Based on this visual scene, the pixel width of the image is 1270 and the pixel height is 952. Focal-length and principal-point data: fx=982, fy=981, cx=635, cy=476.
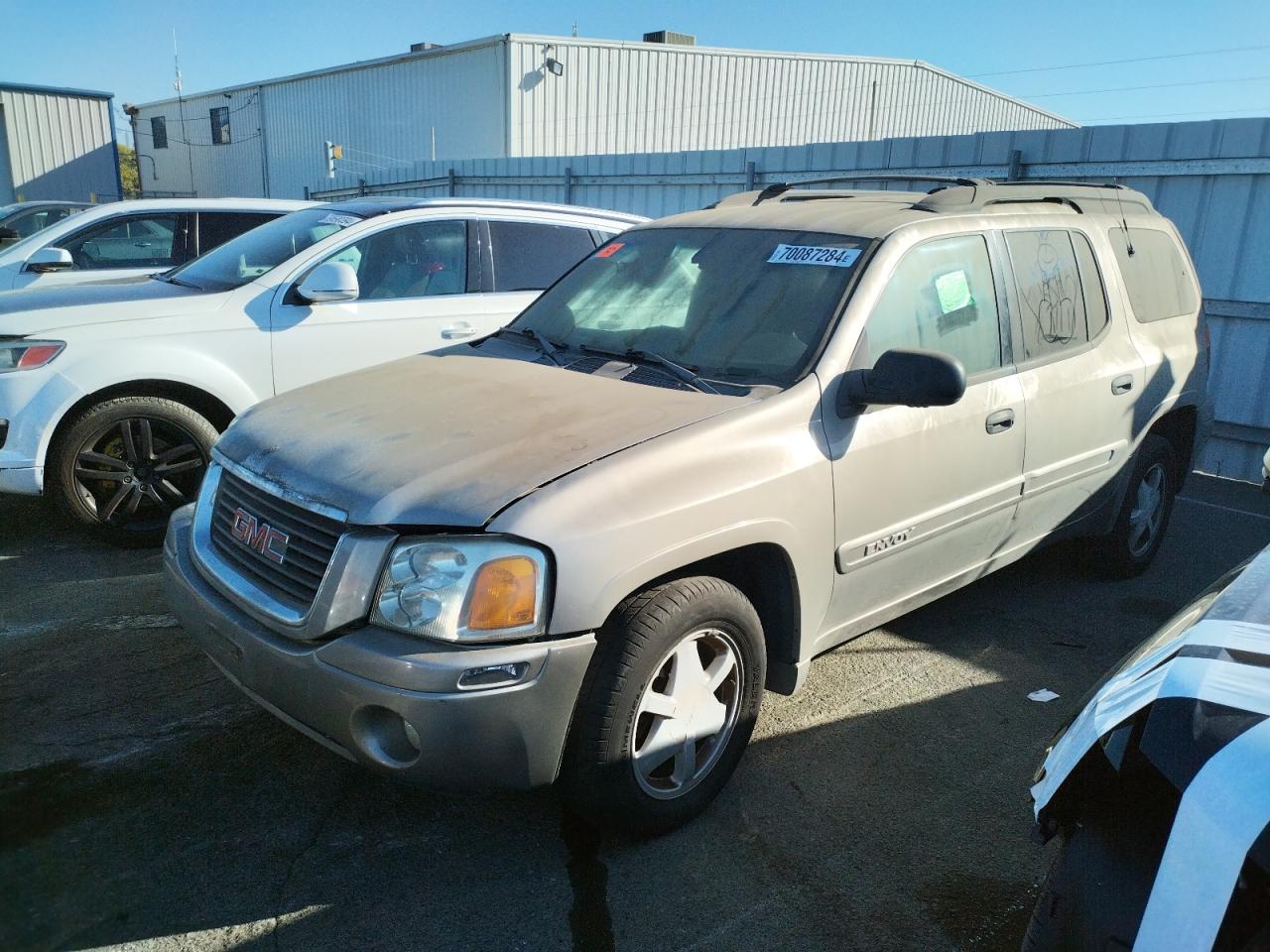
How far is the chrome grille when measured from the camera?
2580mm

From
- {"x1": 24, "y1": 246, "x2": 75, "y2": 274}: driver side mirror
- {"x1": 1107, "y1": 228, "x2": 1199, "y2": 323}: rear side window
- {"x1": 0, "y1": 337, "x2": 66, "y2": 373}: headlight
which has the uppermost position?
{"x1": 1107, "y1": 228, "x2": 1199, "y2": 323}: rear side window

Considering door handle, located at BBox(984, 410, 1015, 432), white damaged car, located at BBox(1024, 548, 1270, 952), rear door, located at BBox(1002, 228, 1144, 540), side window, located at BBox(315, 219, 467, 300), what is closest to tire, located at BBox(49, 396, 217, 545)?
side window, located at BBox(315, 219, 467, 300)

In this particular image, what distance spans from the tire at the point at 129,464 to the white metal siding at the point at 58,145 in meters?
22.9

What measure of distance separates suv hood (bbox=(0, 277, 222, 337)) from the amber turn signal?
3508 millimetres

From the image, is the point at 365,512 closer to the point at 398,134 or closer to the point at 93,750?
the point at 93,750

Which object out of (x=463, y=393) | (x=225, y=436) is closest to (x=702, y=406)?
(x=463, y=393)

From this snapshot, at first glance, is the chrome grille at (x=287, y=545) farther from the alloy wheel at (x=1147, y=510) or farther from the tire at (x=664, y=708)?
the alloy wheel at (x=1147, y=510)

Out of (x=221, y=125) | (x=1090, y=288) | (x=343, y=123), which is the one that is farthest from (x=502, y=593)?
(x=221, y=125)

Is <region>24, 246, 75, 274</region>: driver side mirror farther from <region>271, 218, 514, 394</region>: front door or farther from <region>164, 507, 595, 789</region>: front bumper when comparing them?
<region>164, 507, 595, 789</region>: front bumper

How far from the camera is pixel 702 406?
9.80ft

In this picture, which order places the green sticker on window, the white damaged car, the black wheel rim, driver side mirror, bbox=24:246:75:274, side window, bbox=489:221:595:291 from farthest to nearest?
driver side mirror, bbox=24:246:75:274 → side window, bbox=489:221:595:291 → the black wheel rim → the green sticker on window → the white damaged car

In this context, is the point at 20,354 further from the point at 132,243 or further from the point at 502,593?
the point at 132,243

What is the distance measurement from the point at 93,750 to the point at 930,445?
2.98 meters

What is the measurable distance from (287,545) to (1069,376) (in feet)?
10.4
